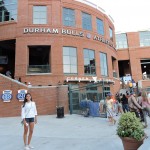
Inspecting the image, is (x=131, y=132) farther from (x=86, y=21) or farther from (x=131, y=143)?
(x=86, y=21)

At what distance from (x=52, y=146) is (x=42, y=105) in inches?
425

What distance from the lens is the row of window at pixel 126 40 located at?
113 ft

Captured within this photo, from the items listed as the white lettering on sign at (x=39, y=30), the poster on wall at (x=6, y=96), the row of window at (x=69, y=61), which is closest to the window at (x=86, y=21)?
the row of window at (x=69, y=61)

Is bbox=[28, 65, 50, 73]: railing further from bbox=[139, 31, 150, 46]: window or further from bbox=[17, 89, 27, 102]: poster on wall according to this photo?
bbox=[139, 31, 150, 46]: window

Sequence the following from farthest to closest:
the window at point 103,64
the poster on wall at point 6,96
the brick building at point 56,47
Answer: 1. the window at point 103,64
2. the brick building at point 56,47
3. the poster on wall at point 6,96

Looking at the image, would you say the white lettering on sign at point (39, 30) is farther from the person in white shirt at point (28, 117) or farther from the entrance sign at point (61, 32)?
the person in white shirt at point (28, 117)

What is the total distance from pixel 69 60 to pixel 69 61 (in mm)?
109

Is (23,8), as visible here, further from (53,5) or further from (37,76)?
(37,76)

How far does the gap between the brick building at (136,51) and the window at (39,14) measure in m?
16.4

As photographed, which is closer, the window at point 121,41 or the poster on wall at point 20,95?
the poster on wall at point 20,95

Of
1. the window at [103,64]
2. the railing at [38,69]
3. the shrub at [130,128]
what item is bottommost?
the shrub at [130,128]

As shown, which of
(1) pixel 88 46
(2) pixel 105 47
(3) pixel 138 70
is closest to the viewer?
(1) pixel 88 46

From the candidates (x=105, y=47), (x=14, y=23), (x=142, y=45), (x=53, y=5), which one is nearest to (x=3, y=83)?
(x=14, y=23)

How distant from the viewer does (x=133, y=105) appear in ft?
34.1
